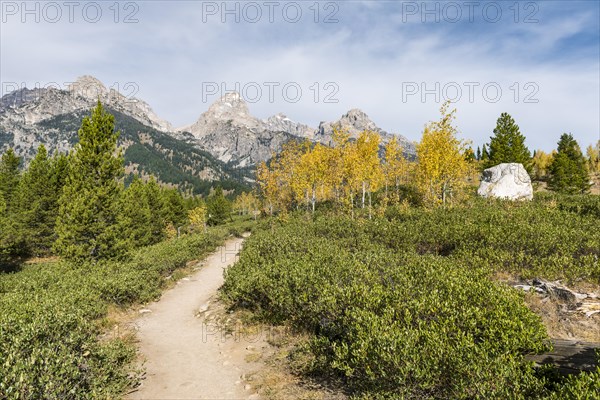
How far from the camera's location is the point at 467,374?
5117mm

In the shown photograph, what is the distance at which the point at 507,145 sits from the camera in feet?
164

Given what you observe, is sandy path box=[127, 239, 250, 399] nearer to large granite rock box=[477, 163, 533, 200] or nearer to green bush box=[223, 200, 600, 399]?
green bush box=[223, 200, 600, 399]

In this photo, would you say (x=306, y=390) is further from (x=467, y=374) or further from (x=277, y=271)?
(x=277, y=271)

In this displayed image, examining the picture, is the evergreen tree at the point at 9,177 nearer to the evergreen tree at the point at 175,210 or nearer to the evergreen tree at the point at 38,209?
the evergreen tree at the point at 38,209

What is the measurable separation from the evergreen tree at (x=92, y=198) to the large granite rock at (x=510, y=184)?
3477 cm

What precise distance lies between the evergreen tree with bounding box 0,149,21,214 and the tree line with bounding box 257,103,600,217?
35.5 metres

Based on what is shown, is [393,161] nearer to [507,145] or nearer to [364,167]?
[364,167]

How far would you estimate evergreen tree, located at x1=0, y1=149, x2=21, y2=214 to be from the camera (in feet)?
141

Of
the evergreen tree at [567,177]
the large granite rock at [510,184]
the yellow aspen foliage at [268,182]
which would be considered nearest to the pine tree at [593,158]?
the evergreen tree at [567,177]

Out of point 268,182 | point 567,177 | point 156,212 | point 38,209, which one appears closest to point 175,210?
point 156,212

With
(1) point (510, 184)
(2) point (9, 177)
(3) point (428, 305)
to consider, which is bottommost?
(3) point (428, 305)

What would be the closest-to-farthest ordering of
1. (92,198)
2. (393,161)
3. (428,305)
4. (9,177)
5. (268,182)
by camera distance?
(428,305), (92,198), (393,161), (268,182), (9,177)

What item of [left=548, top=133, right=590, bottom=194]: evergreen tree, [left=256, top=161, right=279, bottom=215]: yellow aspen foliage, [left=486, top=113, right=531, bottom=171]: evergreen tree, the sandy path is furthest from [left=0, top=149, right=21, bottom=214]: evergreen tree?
[left=548, top=133, right=590, bottom=194]: evergreen tree

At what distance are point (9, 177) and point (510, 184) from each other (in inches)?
2620
